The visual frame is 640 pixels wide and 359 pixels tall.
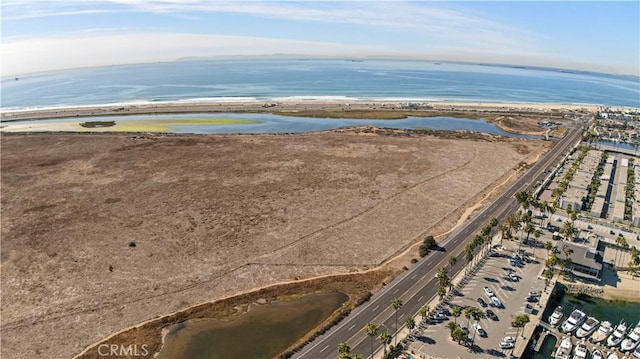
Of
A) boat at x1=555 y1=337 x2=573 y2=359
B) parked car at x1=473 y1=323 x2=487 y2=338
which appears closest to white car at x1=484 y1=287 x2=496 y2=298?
parked car at x1=473 y1=323 x2=487 y2=338

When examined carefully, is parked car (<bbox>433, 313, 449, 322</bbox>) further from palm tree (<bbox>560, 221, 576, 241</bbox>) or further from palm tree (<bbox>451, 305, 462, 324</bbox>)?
palm tree (<bbox>560, 221, 576, 241</bbox>)

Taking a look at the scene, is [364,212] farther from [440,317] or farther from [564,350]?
[564,350]

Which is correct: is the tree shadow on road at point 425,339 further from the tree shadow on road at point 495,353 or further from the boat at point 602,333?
the boat at point 602,333

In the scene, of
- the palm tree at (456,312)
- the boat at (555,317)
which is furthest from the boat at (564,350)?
the palm tree at (456,312)

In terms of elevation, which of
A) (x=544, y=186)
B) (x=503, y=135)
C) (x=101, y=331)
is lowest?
(x=101, y=331)

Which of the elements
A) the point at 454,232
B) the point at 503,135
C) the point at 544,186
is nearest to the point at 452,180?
the point at 544,186

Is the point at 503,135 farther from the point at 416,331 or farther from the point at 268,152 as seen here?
the point at 416,331
